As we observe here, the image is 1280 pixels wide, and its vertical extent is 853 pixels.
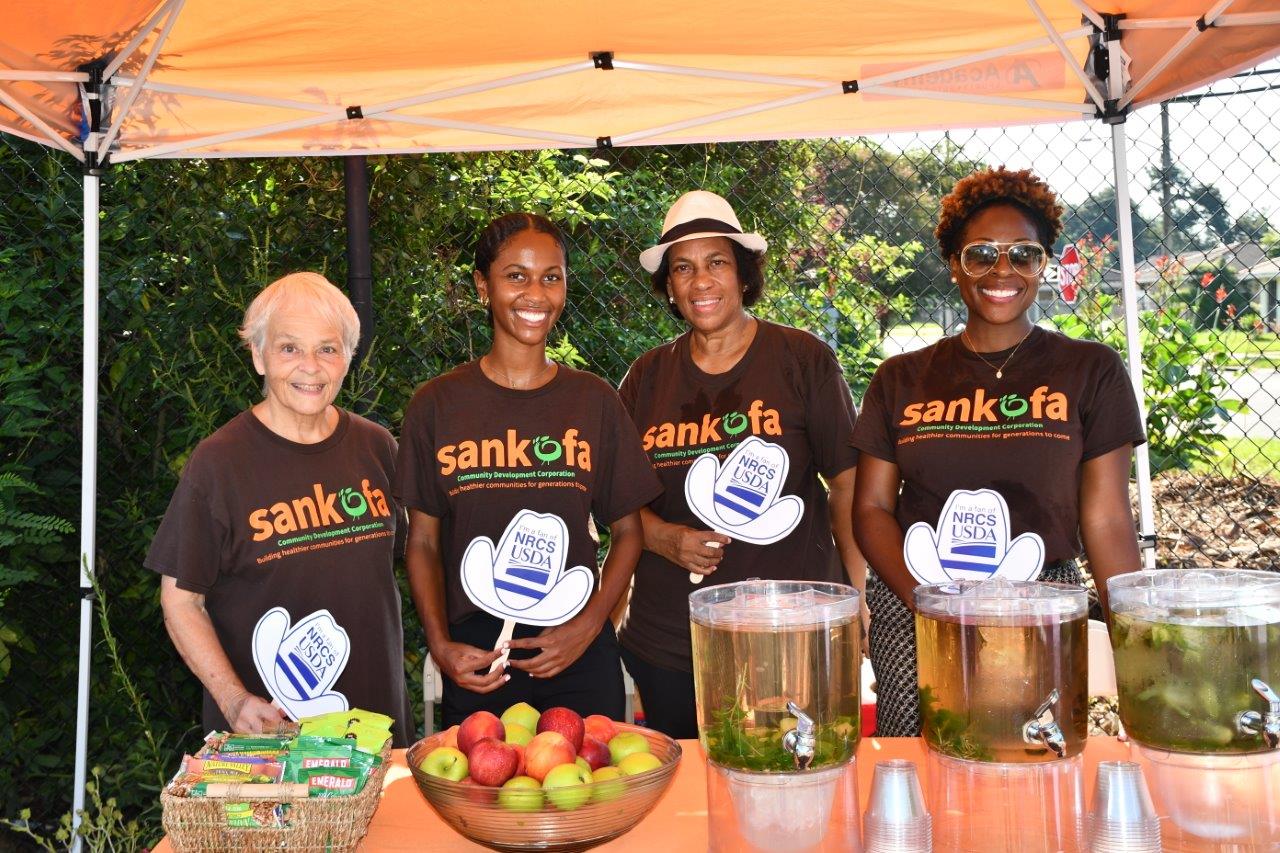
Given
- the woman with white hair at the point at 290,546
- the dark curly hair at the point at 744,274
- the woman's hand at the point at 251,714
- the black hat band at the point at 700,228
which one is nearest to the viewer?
the woman's hand at the point at 251,714

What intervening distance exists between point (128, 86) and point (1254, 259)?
580 cm

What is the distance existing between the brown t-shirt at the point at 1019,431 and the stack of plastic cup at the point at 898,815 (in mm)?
1165

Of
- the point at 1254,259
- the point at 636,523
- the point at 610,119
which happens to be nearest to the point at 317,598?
the point at 636,523

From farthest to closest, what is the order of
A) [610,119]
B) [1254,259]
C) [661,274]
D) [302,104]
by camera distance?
[1254,259] < [610,119] < [302,104] < [661,274]

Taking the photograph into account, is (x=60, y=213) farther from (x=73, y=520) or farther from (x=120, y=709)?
(x=120, y=709)

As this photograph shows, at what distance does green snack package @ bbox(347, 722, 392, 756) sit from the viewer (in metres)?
1.67

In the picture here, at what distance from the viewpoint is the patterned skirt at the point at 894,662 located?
8.43 ft

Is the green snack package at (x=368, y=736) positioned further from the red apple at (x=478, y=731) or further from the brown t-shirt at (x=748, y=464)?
the brown t-shirt at (x=748, y=464)

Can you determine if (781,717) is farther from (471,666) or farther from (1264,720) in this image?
(471,666)

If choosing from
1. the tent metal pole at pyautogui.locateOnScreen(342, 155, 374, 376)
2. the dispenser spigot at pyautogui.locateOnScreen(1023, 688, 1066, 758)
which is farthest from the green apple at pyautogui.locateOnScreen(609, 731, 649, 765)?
the tent metal pole at pyautogui.locateOnScreen(342, 155, 374, 376)

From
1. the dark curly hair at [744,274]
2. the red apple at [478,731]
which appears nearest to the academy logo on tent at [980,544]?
the dark curly hair at [744,274]

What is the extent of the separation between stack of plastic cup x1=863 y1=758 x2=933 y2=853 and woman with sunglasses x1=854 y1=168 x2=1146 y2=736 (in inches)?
42.4

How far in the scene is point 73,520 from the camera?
3936 millimetres

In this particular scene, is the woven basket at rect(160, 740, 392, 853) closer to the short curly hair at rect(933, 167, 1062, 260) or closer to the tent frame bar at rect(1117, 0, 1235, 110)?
the short curly hair at rect(933, 167, 1062, 260)
